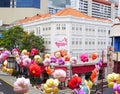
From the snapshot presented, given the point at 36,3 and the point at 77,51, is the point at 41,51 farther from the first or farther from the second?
the point at 36,3

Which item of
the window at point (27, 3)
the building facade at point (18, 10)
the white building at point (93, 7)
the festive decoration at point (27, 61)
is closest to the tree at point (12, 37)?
the festive decoration at point (27, 61)

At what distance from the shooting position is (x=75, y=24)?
49.0 meters

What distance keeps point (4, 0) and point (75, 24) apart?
217 ft

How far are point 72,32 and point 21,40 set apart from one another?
10726mm

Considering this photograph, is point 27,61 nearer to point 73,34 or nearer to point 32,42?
point 73,34

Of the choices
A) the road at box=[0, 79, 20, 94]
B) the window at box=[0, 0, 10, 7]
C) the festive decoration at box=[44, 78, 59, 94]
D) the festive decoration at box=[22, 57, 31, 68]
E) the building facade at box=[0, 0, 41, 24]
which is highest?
the window at box=[0, 0, 10, 7]

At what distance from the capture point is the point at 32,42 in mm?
52375

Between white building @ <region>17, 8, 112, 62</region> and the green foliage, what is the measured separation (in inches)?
45.4

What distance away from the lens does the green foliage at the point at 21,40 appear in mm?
51659

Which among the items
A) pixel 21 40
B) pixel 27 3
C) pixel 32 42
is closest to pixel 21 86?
pixel 32 42

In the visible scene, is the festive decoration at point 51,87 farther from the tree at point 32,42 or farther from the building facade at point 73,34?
the tree at point 32,42

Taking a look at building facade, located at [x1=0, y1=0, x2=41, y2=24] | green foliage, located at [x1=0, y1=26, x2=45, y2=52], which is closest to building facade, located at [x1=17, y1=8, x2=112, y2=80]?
green foliage, located at [x1=0, y1=26, x2=45, y2=52]

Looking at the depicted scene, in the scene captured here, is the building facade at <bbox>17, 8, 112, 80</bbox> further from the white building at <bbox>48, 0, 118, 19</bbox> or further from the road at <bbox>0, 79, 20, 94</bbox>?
the white building at <bbox>48, 0, 118, 19</bbox>

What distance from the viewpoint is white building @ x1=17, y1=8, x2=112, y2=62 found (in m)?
48.1
